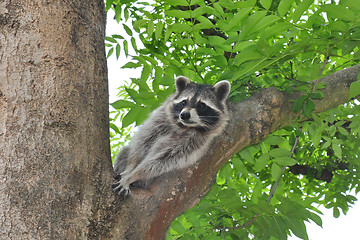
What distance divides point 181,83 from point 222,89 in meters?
0.46

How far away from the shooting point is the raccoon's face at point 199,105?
3.56 metres

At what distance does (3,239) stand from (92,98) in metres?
1.00

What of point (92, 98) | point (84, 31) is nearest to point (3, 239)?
point (92, 98)

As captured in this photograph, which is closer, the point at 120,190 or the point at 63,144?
the point at 63,144

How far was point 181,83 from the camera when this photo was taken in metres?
3.85

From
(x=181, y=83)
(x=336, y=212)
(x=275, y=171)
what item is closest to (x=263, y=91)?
(x=275, y=171)

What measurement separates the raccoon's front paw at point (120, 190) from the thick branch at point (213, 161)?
0.14ft

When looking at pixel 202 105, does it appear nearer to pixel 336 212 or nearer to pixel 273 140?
pixel 273 140

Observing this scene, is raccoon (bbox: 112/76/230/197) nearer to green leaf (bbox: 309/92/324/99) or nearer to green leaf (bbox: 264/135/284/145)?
green leaf (bbox: 264/135/284/145)

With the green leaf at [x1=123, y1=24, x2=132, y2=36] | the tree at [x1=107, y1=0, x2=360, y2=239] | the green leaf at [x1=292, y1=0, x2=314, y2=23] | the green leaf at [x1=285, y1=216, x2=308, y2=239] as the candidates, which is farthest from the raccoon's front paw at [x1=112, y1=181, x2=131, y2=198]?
the green leaf at [x1=123, y1=24, x2=132, y2=36]

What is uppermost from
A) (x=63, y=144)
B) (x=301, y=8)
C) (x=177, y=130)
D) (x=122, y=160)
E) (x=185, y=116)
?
(x=301, y=8)

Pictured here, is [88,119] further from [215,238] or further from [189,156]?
[215,238]

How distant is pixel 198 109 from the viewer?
3791 mm

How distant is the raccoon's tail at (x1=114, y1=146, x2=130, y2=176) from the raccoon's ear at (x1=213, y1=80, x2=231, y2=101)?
110 centimetres
